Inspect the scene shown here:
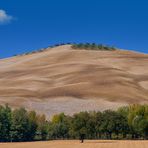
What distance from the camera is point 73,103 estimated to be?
18825 cm

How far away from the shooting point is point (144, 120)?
12431cm

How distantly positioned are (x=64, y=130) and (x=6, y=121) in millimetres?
15603

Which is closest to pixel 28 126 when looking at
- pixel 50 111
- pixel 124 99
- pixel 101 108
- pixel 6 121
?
pixel 6 121

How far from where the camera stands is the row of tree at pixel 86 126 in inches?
4948

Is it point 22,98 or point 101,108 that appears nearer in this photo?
point 101,108

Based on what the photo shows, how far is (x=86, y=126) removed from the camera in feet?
405

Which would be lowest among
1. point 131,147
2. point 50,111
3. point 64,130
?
point 131,147

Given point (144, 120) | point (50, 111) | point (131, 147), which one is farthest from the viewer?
point (50, 111)

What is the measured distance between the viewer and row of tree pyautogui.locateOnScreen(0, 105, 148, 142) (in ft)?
412

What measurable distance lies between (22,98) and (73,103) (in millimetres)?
21168

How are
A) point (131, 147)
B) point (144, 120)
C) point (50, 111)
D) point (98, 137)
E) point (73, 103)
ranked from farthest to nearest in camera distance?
point (73, 103), point (50, 111), point (98, 137), point (144, 120), point (131, 147)

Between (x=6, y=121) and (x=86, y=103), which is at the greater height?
(x=86, y=103)

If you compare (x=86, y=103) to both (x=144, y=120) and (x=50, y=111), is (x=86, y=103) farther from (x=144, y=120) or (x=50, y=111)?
(x=144, y=120)

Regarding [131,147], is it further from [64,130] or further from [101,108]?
[101,108]
